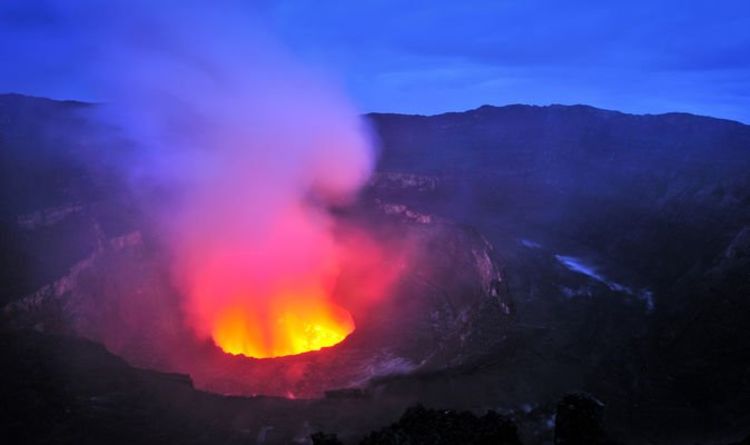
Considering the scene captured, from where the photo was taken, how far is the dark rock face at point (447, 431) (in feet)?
39.1

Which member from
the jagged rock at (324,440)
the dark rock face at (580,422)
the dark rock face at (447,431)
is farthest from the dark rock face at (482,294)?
the jagged rock at (324,440)

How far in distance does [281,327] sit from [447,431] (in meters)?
21.6

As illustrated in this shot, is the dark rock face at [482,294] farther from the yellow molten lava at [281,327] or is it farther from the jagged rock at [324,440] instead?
the jagged rock at [324,440]

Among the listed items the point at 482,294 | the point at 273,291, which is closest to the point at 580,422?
the point at 482,294

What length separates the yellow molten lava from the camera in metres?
31.4

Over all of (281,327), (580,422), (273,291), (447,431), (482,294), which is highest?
(580,422)

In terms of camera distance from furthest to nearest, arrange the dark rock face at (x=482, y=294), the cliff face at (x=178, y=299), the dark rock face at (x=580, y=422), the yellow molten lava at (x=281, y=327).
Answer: the yellow molten lava at (x=281, y=327) → the cliff face at (x=178, y=299) → the dark rock face at (x=482, y=294) → the dark rock face at (x=580, y=422)

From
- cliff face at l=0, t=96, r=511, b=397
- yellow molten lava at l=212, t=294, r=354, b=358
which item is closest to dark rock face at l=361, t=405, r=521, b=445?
cliff face at l=0, t=96, r=511, b=397

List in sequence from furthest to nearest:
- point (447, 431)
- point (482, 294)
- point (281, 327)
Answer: point (281, 327) < point (482, 294) < point (447, 431)

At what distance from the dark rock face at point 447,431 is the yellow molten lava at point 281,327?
17950 mm

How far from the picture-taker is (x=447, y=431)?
1289 centimetres

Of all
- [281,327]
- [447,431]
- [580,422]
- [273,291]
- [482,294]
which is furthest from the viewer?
[273,291]

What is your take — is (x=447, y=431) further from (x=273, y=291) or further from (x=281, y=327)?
(x=273, y=291)

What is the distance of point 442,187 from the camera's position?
44219 mm
